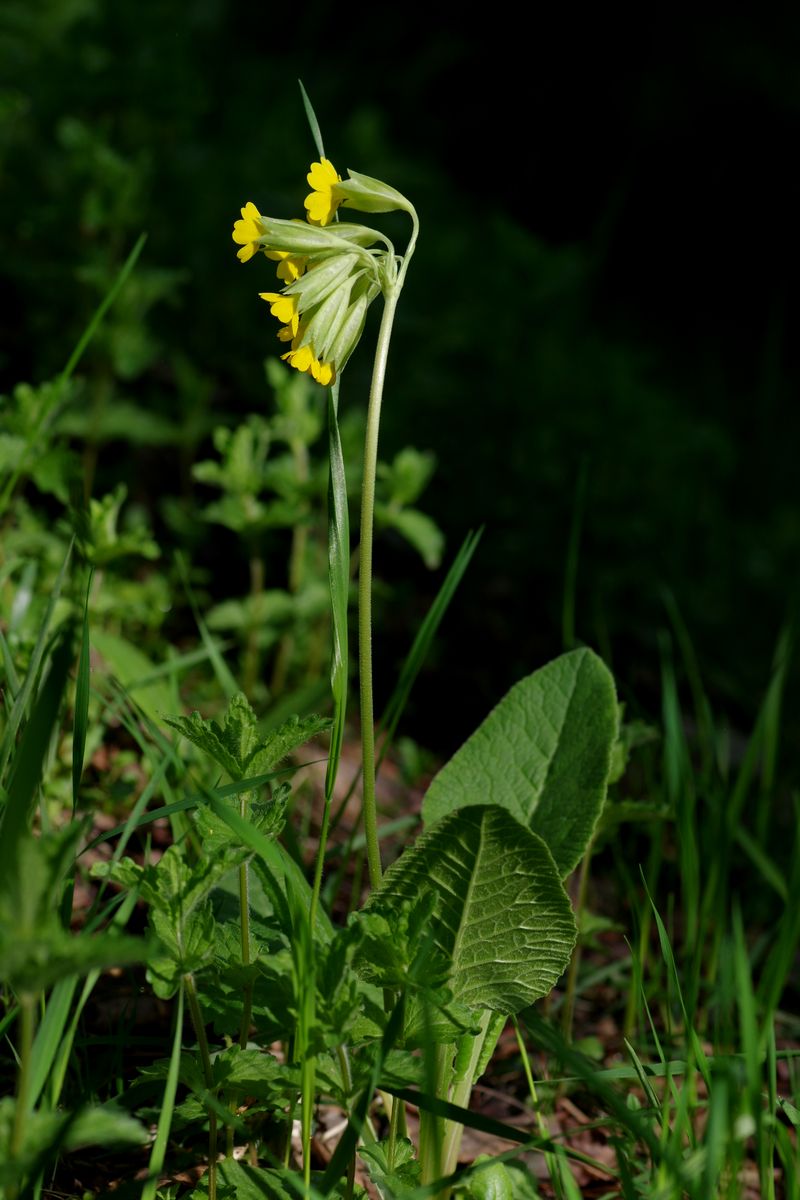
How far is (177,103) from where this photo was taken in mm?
3113

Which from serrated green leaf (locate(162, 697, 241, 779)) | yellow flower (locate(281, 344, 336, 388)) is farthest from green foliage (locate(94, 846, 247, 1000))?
yellow flower (locate(281, 344, 336, 388))

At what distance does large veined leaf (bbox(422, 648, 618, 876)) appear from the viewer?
1.58m

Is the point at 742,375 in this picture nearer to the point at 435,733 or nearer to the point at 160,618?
the point at 435,733

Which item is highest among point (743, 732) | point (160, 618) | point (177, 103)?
point (177, 103)

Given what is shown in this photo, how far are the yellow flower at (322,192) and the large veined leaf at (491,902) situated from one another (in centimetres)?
71

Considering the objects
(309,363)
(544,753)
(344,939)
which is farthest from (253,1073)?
(309,363)

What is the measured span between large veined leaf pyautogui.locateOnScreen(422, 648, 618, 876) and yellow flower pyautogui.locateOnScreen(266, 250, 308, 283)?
657mm

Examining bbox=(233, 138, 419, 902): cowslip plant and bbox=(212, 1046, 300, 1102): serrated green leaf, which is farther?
bbox=(233, 138, 419, 902): cowslip plant

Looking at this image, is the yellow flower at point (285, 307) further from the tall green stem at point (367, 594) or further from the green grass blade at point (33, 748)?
the green grass blade at point (33, 748)

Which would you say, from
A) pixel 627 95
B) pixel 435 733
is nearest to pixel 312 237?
pixel 435 733

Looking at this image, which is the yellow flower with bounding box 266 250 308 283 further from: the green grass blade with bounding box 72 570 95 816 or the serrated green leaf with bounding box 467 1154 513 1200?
the serrated green leaf with bounding box 467 1154 513 1200

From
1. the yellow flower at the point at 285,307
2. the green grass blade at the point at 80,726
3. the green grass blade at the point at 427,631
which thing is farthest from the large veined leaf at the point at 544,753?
the yellow flower at the point at 285,307

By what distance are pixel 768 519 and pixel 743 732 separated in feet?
6.54

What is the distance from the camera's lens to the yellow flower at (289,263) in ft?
4.34
